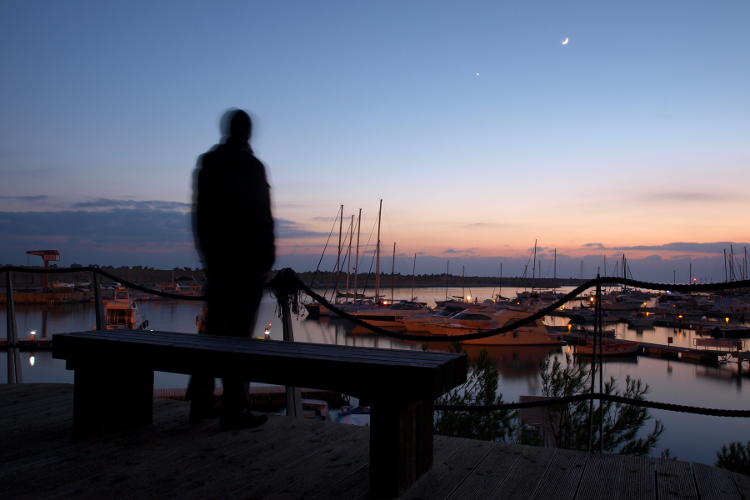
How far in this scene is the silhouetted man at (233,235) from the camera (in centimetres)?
293

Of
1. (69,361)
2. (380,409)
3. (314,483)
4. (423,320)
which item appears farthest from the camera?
(423,320)

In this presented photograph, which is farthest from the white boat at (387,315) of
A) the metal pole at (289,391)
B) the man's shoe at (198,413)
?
the man's shoe at (198,413)

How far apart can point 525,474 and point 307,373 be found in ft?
3.54

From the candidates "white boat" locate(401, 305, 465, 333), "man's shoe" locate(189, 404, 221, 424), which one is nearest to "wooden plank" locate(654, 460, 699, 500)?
"man's shoe" locate(189, 404, 221, 424)

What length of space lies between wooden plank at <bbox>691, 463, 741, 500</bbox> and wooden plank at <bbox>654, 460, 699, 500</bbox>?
28mm

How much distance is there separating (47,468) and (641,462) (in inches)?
109

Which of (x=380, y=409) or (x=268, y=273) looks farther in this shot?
(x=268, y=273)

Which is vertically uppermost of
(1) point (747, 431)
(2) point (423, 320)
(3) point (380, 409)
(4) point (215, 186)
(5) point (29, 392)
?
(4) point (215, 186)

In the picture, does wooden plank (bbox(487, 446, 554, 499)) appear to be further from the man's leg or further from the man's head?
the man's head

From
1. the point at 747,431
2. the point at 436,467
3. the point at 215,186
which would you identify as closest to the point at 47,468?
the point at 215,186

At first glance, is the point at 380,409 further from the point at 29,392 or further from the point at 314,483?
the point at 29,392

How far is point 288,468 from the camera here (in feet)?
7.85

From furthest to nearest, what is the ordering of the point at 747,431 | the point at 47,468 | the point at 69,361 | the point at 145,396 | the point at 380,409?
the point at 747,431 < the point at 145,396 < the point at 69,361 < the point at 47,468 < the point at 380,409

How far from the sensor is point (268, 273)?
121 inches
